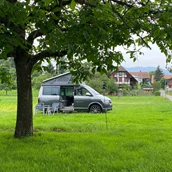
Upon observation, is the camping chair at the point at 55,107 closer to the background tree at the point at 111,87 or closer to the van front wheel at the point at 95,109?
the van front wheel at the point at 95,109

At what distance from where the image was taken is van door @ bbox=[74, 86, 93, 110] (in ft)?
51.0

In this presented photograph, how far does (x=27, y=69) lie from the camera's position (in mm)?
6477

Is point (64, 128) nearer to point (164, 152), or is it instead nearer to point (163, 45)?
point (164, 152)

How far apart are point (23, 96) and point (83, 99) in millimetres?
9226

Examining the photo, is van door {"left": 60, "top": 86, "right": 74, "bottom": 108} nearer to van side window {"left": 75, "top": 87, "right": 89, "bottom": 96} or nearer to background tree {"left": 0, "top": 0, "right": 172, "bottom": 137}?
van side window {"left": 75, "top": 87, "right": 89, "bottom": 96}

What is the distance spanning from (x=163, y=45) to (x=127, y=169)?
2156 millimetres

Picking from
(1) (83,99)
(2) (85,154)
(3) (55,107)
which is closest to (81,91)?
(1) (83,99)

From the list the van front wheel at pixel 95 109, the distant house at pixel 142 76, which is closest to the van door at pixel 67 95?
the van front wheel at pixel 95 109

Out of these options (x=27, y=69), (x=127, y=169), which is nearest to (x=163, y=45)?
(x=127, y=169)

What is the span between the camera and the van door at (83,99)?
1554 centimetres

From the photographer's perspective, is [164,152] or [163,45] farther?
[164,152]

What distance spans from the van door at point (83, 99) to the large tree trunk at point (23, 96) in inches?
356

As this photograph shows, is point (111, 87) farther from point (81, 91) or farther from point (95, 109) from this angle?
point (95, 109)

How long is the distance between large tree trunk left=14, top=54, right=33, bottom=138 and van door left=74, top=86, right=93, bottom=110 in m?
9.05
